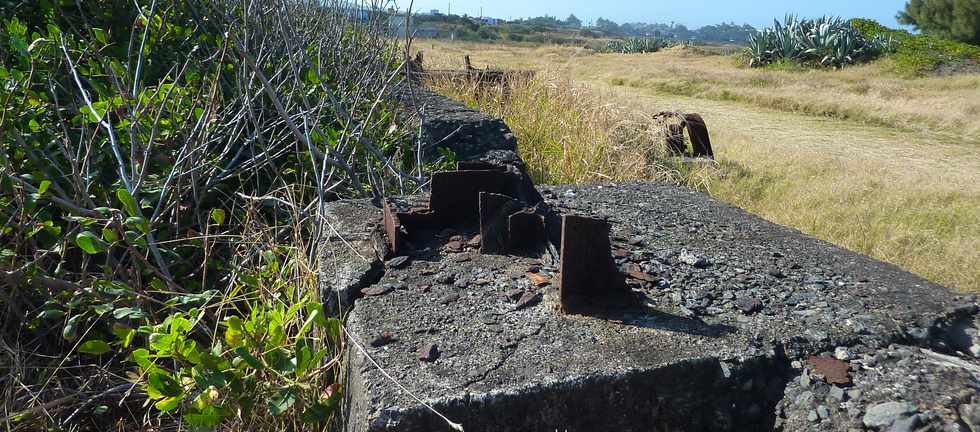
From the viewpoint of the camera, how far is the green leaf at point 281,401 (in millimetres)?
1477

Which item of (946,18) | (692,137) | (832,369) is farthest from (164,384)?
(946,18)

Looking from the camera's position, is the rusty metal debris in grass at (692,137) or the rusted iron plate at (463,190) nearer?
the rusted iron plate at (463,190)

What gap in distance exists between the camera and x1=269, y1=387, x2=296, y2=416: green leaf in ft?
4.84

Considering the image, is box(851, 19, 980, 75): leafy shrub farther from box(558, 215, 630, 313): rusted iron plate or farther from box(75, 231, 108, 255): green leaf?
box(75, 231, 108, 255): green leaf

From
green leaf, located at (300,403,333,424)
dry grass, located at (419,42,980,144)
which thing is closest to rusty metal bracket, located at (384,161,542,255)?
green leaf, located at (300,403,333,424)

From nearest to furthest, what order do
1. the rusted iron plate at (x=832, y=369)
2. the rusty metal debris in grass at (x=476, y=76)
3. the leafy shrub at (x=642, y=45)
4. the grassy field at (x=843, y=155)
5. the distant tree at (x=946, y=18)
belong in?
the rusted iron plate at (x=832, y=369), the grassy field at (x=843, y=155), the rusty metal debris in grass at (x=476, y=76), the distant tree at (x=946, y=18), the leafy shrub at (x=642, y=45)

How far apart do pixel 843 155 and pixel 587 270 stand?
577 centimetres

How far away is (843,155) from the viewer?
657 centimetres

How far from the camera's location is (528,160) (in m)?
4.32

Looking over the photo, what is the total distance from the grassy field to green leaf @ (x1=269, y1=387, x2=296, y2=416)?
2604mm

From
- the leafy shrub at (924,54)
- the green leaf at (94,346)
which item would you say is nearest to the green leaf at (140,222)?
the green leaf at (94,346)

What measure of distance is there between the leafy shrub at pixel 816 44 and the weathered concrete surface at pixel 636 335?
15.7m

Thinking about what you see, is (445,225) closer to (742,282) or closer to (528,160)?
(742,282)

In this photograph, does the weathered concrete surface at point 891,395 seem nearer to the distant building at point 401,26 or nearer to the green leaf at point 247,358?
the green leaf at point 247,358
